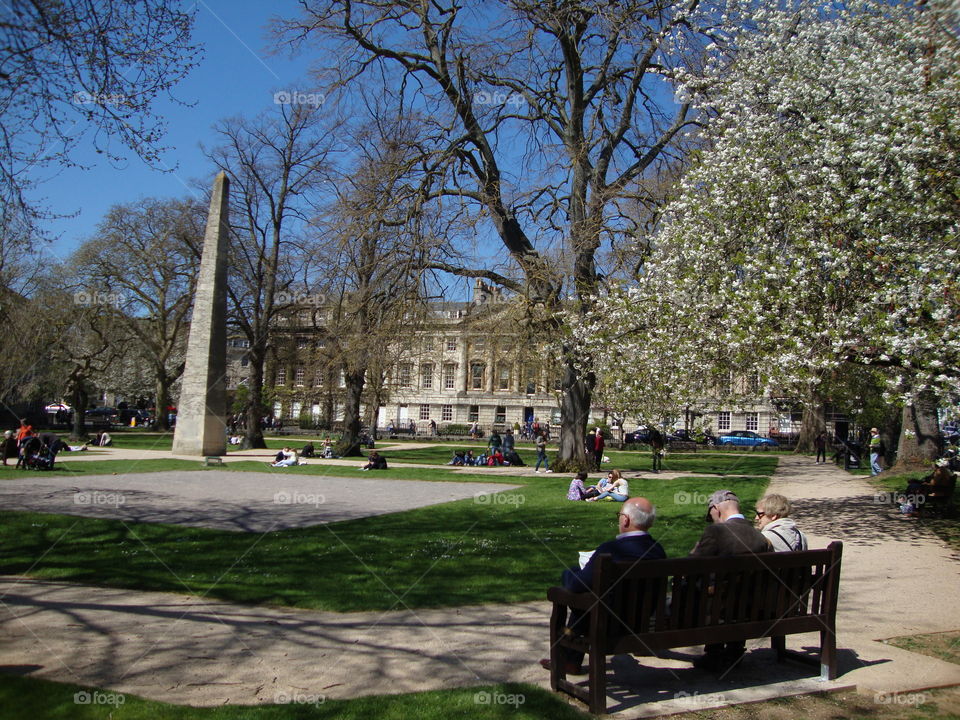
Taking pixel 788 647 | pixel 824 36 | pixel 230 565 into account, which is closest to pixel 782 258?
pixel 824 36

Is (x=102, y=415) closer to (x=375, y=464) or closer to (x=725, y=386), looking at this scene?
(x=375, y=464)

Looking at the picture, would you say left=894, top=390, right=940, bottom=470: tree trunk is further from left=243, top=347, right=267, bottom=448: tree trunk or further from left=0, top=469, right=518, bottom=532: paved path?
left=243, top=347, right=267, bottom=448: tree trunk

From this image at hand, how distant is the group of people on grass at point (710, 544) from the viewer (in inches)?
211

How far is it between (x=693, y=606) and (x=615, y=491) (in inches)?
474

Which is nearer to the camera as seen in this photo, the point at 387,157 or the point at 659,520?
the point at 659,520

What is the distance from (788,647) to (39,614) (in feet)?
20.6

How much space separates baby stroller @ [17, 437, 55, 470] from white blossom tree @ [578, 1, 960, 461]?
15483 millimetres

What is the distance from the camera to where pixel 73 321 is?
41.8 meters

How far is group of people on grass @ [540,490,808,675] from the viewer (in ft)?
17.6

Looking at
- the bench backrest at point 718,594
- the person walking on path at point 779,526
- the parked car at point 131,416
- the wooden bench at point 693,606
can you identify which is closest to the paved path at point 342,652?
the wooden bench at point 693,606

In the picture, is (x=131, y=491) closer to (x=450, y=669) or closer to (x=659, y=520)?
(x=659, y=520)

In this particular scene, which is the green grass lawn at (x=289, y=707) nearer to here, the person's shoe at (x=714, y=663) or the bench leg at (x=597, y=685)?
the bench leg at (x=597, y=685)

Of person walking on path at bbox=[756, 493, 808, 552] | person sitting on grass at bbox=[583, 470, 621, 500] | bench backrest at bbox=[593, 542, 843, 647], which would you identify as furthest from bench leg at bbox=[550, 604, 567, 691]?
person sitting on grass at bbox=[583, 470, 621, 500]

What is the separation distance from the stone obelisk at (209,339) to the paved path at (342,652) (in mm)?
19529
